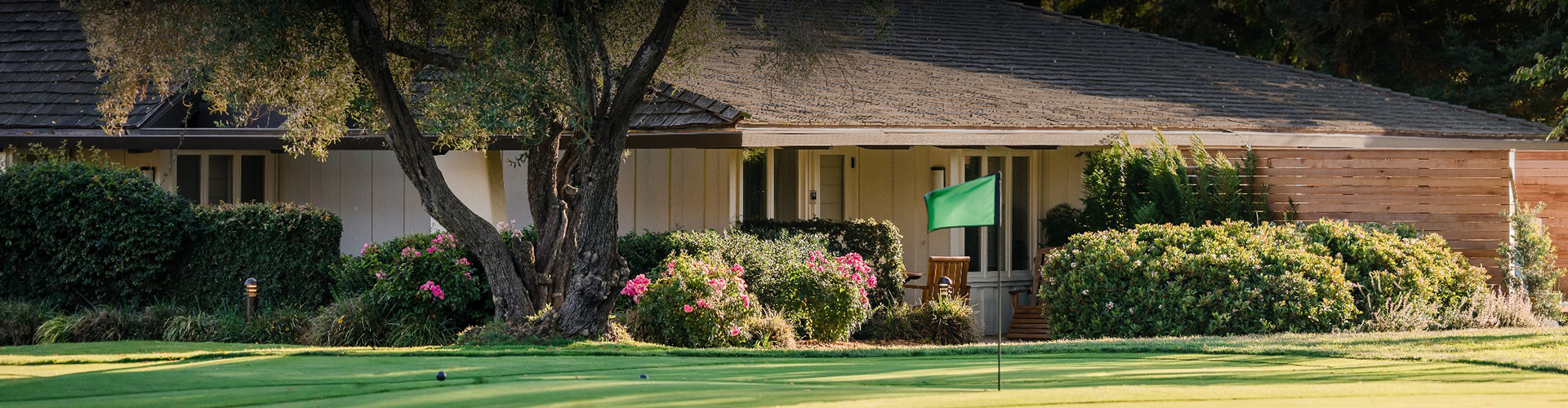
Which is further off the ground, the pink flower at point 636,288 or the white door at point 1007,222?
the white door at point 1007,222

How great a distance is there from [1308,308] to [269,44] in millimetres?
8239

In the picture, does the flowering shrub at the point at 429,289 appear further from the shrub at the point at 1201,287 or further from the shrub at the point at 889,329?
the shrub at the point at 1201,287

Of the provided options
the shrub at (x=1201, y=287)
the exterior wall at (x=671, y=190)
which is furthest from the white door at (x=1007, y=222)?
the shrub at (x=1201, y=287)

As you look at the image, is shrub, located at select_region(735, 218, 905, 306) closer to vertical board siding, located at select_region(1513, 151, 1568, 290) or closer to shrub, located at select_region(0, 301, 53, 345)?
vertical board siding, located at select_region(1513, 151, 1568, 290)

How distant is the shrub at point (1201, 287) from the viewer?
38.7 ft

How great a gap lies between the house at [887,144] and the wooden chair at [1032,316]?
0.39 metres

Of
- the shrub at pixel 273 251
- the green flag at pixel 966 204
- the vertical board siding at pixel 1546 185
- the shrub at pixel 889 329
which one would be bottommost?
the shrub at pixel 889 329

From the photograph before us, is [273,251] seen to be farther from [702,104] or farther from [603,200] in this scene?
[702,104]

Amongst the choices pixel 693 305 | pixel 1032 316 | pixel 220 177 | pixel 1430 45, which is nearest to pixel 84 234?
pixel 220 177

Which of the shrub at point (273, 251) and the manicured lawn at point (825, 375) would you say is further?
the shrub at point (273, 251)

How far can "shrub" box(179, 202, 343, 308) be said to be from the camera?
13.2m

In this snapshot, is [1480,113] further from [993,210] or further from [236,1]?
[236,1]

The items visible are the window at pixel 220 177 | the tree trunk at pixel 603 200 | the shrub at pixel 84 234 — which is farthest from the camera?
the window at pixel 220 177

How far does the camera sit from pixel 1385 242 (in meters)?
12.5
